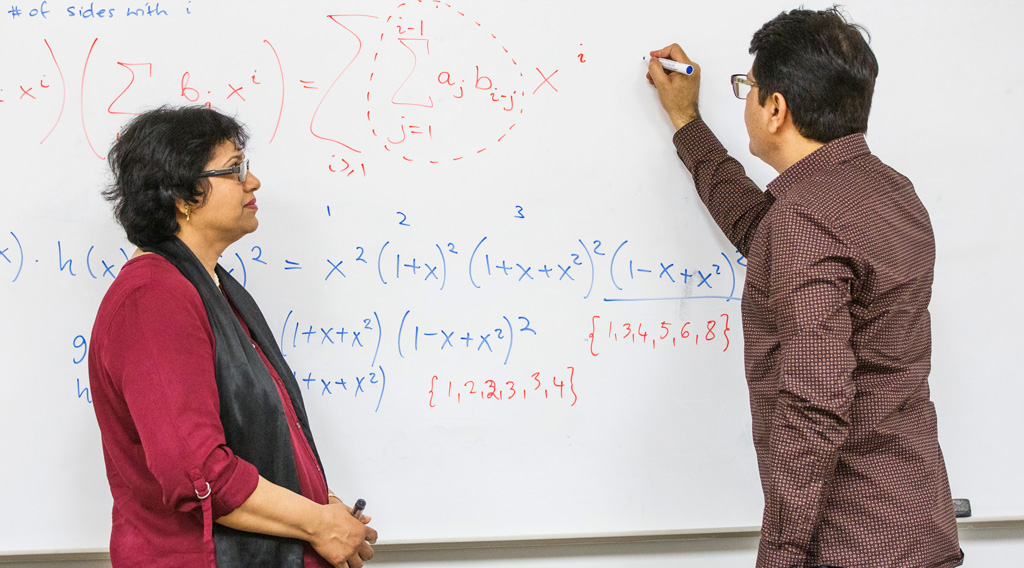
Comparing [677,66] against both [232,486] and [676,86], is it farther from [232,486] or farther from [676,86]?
[232,486]

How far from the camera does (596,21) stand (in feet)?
5.23

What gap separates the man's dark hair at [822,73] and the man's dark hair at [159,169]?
868 mm

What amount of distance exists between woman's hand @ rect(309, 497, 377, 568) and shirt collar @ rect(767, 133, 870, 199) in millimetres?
823

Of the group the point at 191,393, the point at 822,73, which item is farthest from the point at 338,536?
the point at 822,73

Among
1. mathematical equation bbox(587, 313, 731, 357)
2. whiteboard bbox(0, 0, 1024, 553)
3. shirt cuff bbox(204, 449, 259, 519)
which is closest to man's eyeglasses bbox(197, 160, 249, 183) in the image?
whiteboard bbox(0, 0, 1024, 553)

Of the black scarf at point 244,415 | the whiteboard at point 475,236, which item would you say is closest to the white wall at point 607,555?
the whiteboard at point 475,236

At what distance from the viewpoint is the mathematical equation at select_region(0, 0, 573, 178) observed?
61.7 inches

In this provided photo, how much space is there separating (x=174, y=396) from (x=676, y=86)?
3.40 ft

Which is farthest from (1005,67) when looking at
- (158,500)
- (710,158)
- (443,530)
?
(158,500)

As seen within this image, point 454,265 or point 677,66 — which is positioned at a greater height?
point 677,66

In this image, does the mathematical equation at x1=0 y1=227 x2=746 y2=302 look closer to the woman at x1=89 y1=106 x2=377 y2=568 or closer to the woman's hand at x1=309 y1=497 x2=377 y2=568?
the woman at x1=89 y1=106 x2=377 y2=568

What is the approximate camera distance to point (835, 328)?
3.65 ft

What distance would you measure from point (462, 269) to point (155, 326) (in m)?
0.63

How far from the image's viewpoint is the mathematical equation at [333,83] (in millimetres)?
1567
